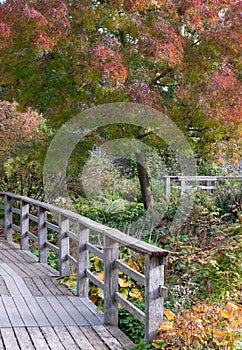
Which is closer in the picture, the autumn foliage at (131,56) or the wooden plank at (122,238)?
the wooden plank at (122,238)

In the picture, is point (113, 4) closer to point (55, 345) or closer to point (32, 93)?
point (32, 93)

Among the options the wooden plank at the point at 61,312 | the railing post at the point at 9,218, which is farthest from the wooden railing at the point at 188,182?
the wooden plank at the point at 61,312

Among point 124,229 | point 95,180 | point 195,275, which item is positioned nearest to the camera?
point 195,275

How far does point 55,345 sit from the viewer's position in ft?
13.0

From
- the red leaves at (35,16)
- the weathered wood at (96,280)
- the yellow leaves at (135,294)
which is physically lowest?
the yellow leaves at (135,294)

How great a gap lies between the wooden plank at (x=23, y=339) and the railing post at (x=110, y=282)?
694 mm

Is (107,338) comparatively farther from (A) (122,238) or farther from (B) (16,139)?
(B) (16,139)

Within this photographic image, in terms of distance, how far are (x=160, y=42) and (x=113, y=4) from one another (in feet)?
2.61

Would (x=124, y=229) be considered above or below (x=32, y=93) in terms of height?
below

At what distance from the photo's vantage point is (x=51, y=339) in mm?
4102

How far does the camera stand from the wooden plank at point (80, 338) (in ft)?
13.1

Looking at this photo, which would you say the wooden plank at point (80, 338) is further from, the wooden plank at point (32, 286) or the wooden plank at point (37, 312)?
the wooden plank at point (32, 286)

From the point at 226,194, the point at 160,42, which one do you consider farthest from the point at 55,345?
the point at 226,194

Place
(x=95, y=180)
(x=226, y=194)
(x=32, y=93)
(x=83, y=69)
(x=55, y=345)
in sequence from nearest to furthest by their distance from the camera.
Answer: (x=55, y=345) < (x=83, y=69) < (x=32, y=93) < (x=95, y=180) < (x=226, y=194)
